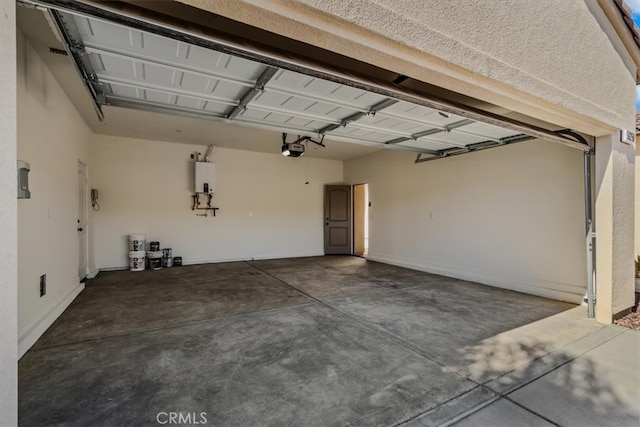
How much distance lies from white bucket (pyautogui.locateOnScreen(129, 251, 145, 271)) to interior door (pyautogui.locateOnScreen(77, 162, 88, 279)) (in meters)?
0.93

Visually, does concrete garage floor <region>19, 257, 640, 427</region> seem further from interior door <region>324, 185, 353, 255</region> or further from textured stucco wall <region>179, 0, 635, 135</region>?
interior door <region>324, 185, 353, 255</region>

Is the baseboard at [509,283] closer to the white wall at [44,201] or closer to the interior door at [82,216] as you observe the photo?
the white wall at [44,201]

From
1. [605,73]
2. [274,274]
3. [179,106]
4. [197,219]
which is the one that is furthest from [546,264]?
[197,219]

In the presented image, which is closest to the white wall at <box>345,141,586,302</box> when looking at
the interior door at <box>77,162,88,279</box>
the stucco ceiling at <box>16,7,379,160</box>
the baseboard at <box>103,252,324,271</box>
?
the stucco ceiling at <box>16,7,379,160</box>

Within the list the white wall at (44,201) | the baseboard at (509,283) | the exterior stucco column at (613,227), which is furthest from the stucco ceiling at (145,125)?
the exterior stucco column at (613,227)

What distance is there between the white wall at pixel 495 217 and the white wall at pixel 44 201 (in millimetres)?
6338

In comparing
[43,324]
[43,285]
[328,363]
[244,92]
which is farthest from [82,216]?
[328,363]

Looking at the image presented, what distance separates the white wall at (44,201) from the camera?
2.77 m

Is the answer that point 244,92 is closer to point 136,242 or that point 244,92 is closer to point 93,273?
point 136,242

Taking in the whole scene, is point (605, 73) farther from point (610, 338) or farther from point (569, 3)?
point (610, 338)

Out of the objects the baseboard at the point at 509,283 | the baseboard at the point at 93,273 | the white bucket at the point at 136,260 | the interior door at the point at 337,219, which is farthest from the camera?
the interior door at the point at 337,219

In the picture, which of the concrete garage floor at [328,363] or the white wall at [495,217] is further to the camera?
the white wall at [495,217]

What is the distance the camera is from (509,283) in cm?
502

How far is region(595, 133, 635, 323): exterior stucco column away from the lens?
342 centimetres
